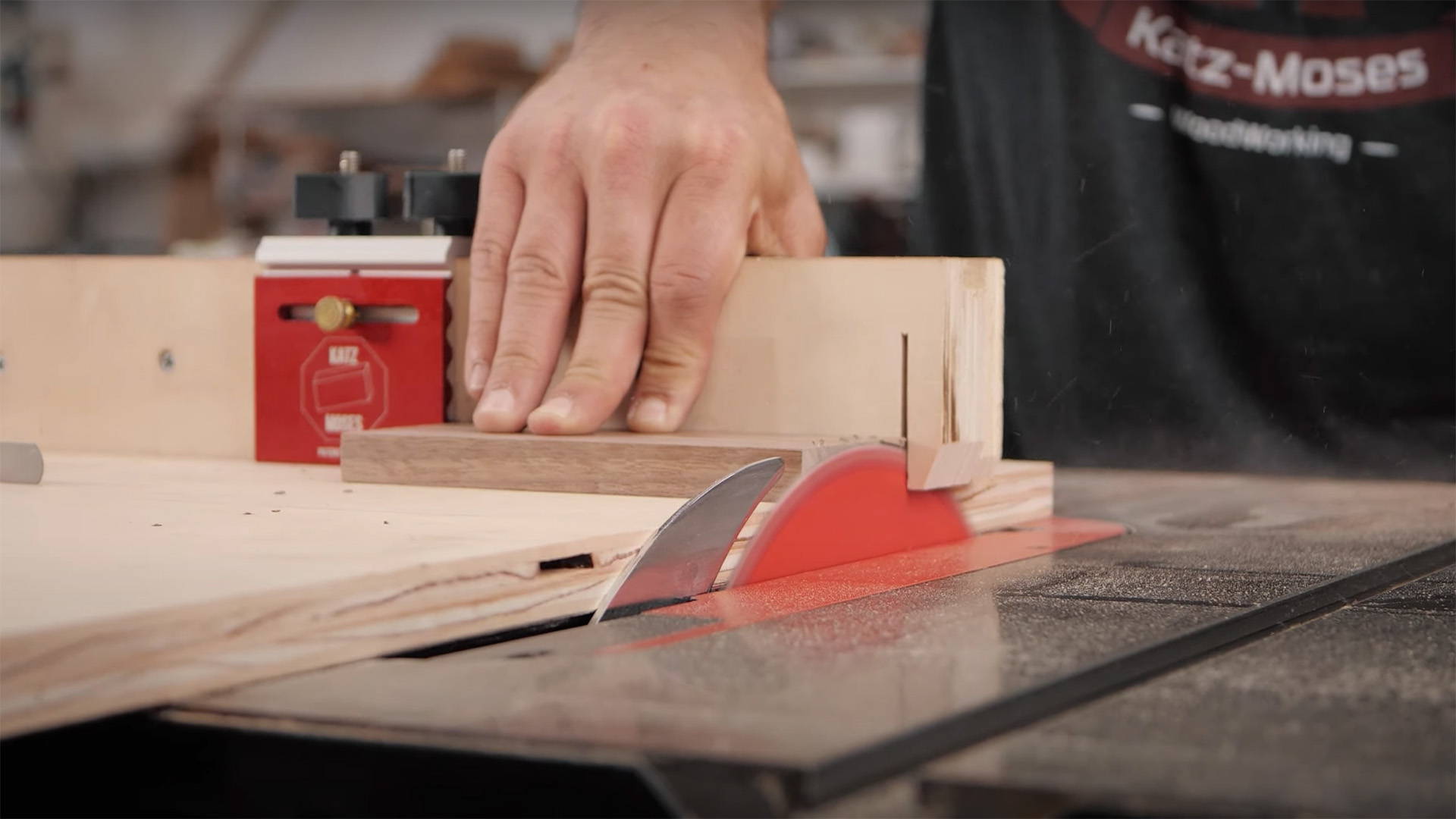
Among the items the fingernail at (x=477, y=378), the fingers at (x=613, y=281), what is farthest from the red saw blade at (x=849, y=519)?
the fingernail at (x=477, y=378)

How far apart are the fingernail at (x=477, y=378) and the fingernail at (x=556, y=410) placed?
131 mm

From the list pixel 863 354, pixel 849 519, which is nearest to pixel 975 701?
pixel 849 519

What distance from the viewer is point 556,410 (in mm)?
1230

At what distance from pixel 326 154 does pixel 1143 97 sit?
385 cm

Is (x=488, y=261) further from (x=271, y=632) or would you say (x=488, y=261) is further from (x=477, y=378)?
(x=271, y=632)

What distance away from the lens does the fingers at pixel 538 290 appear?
1308mm

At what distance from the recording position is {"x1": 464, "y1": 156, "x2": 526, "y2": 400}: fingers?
1375 millimetres

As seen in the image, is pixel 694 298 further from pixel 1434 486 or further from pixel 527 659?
pixel 1434 486

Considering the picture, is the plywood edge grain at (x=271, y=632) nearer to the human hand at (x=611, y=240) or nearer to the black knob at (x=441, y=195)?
the human hand at (x=611, y=240)

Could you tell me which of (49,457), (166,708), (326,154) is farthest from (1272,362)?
(326,154)

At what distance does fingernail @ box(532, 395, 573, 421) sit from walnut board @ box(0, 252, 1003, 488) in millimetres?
137

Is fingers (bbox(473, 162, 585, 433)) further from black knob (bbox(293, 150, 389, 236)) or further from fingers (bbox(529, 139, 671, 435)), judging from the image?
black knob (bbox(293, 150, 389, 236))

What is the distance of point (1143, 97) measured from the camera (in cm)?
236

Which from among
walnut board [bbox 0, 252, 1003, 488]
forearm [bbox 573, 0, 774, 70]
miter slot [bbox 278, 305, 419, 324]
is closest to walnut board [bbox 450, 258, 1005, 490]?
walnut board [bbox 0, 252, 1003, 488]
